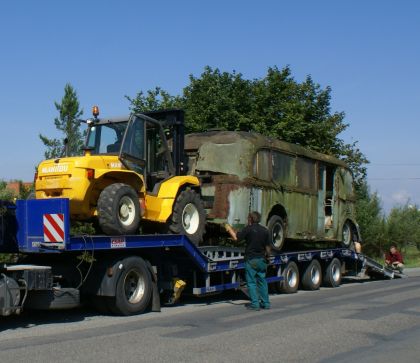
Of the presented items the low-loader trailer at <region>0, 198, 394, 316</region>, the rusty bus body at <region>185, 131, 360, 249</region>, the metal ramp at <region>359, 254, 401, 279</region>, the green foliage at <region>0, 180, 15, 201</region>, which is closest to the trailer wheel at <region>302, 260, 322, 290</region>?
the rusty bus body at <region>185, 131, 360, 249</region>

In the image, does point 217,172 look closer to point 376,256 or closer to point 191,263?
point 191,263

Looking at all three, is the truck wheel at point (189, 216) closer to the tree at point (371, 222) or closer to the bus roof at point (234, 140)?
the bus roof at point (234, 140)

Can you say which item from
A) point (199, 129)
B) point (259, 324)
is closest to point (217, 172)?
point (259, 324)

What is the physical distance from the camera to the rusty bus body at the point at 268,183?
13.7 m

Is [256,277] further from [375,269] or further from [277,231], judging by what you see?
[375,269]

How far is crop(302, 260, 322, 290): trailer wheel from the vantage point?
665 inches

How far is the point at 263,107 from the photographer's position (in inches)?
1046

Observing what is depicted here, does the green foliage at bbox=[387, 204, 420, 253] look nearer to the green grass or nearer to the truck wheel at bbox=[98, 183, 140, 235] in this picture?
the green grass

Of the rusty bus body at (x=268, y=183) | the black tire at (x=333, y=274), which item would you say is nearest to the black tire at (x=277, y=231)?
the rusty bus body at (x=268, y=183)

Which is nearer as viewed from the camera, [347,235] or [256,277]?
[256,277]

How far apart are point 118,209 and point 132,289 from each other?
5.20 feet

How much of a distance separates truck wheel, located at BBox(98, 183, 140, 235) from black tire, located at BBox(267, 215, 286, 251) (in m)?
4.92

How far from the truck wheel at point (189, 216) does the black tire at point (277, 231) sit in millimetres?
2643

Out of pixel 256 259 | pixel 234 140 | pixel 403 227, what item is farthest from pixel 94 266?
pixel 403 227
